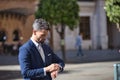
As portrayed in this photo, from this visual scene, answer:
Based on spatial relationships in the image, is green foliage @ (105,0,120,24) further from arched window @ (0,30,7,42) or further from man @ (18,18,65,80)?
arched window @ (0,30,7,42)

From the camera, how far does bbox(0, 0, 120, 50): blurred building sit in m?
46.5

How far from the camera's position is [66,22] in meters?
27.8

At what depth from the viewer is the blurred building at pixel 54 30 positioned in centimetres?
4653

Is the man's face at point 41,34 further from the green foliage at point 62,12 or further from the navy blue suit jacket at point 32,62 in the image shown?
the green foliage at point 62,12

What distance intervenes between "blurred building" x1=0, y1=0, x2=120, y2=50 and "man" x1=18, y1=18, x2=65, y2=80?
40.2 m

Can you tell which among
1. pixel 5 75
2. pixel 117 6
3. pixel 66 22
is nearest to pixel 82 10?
pixel 66 22

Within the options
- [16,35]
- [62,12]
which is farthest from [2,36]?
[62,12]

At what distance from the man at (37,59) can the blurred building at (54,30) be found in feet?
132

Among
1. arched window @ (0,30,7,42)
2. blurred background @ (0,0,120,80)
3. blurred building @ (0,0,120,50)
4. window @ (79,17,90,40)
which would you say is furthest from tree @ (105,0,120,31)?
window @ (79,17,90,40)

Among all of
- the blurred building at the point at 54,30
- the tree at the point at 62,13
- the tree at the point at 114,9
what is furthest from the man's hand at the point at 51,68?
the blurred building at the point at 54,30

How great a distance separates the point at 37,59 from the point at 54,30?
41559mm

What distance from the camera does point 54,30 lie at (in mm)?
46875

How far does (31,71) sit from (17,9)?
1656 inches

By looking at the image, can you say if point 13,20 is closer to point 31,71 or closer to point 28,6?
point 28,6
